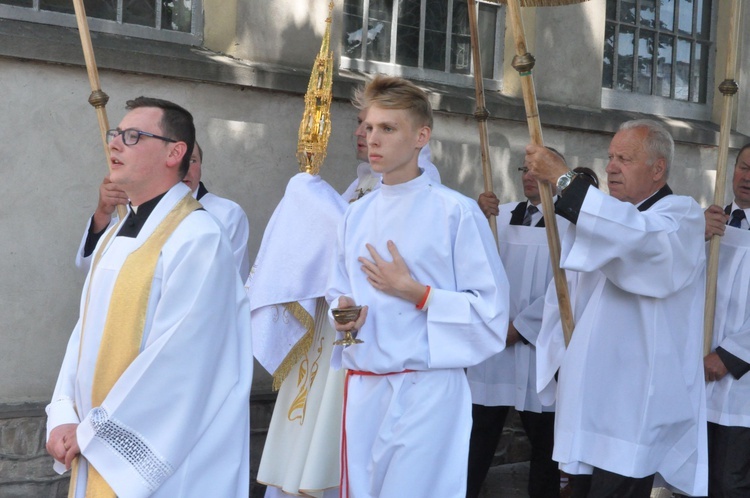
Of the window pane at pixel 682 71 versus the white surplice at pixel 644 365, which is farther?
the window pane at pixel 682 71

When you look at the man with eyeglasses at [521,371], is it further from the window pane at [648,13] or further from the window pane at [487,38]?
the window pane at [648,13]

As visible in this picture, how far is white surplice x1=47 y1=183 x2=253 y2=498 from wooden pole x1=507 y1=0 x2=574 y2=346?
1588 millimetres

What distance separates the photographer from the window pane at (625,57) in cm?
898

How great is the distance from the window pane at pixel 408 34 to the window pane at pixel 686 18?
9.66 ft

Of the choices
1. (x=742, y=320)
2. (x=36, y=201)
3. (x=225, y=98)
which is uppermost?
(x=225, y=98)

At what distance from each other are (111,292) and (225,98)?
3125mm

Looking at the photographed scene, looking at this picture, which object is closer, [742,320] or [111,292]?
[111,292]

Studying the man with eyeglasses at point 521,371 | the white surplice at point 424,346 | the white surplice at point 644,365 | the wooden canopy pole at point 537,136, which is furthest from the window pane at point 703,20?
the white surplice at point 424,346

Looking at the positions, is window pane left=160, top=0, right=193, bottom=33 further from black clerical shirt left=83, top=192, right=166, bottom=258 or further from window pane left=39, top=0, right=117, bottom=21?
black clerical shirt left=83, top=192, right=166, bottom=258

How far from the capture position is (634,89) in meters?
9.11

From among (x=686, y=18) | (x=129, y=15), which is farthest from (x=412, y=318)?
(x=686, y=18)

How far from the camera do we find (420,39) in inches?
306

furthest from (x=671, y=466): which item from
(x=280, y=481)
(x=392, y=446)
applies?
(x=280, y=481)

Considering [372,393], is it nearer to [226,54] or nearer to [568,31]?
[226,54]
